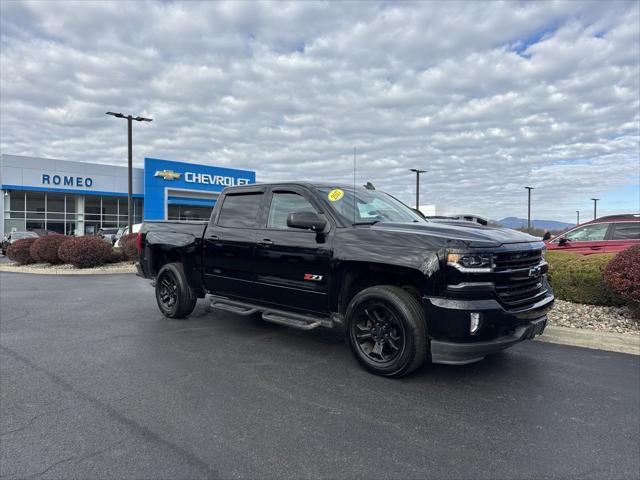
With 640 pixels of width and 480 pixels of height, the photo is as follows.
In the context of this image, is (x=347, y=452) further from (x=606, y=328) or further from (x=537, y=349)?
(x=606, y=328)

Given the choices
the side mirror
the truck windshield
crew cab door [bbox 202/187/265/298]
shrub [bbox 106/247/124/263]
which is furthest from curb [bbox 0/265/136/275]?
the side mirror

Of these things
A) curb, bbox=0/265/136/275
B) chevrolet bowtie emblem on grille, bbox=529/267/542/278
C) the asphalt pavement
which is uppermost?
chevrolet bowtie emblem on grille, bbox=529/267/542/278

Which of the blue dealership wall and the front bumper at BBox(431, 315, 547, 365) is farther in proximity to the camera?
the blue dealership wall

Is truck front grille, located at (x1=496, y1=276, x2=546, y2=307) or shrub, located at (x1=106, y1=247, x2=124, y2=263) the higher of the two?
truck front grille, located at (x1=496, y1=276, x2=546, y2=307)

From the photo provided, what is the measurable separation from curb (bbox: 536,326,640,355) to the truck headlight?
105 inches

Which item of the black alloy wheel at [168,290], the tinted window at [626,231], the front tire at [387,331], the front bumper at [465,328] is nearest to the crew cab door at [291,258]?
the front tire at [387,331]

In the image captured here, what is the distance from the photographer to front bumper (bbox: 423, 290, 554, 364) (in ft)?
12.6

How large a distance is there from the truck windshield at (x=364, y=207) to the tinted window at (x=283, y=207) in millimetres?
296

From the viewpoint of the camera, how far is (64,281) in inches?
479

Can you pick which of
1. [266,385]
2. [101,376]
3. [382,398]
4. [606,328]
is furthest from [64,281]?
[606,328]

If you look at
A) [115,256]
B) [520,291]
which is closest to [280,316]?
[520,291]

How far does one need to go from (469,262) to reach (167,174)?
39236 mm

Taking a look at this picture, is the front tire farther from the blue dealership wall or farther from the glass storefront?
the glass storefront

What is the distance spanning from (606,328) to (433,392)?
11.5ft
